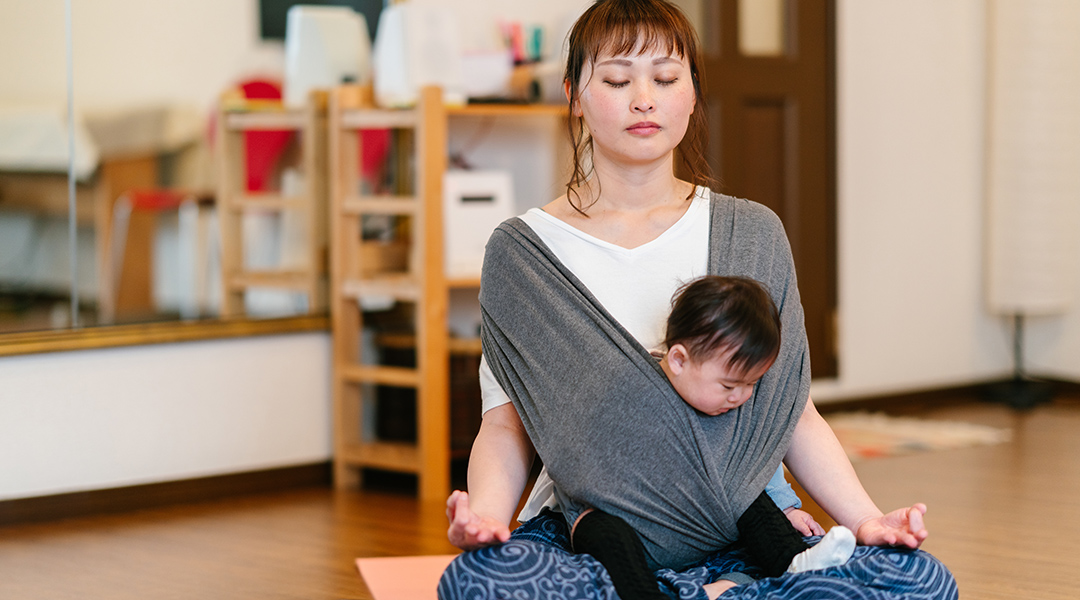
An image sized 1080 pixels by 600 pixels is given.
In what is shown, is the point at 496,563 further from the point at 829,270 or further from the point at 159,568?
the point at 829,270

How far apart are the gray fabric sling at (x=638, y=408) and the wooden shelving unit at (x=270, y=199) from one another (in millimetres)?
1784

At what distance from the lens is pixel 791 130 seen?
13.5 feet

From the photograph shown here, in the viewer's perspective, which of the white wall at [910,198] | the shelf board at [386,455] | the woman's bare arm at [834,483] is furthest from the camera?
the white wall at [910,198]

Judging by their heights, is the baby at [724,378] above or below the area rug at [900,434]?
above

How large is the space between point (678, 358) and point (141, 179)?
6.78 ft

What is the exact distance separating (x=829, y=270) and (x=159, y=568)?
8.67ft

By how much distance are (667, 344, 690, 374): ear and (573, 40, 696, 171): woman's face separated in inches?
11.2

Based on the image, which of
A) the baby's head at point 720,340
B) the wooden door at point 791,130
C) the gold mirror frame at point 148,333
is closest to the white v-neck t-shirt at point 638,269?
the baby's head at point 720,340

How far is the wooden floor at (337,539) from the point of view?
2.36 m

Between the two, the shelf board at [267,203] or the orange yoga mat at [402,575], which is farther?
the shelf board at [267,203]

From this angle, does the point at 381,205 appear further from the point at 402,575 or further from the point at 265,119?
the point at 402,575

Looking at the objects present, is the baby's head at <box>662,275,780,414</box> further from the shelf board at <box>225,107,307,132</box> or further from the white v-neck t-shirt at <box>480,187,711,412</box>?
Answer: the shelf board at <box>225,107,307,132</box>

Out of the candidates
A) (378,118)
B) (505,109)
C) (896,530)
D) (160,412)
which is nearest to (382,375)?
(160,412)

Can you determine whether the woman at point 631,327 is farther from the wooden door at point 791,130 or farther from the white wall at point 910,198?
the white wall at point 910,198
